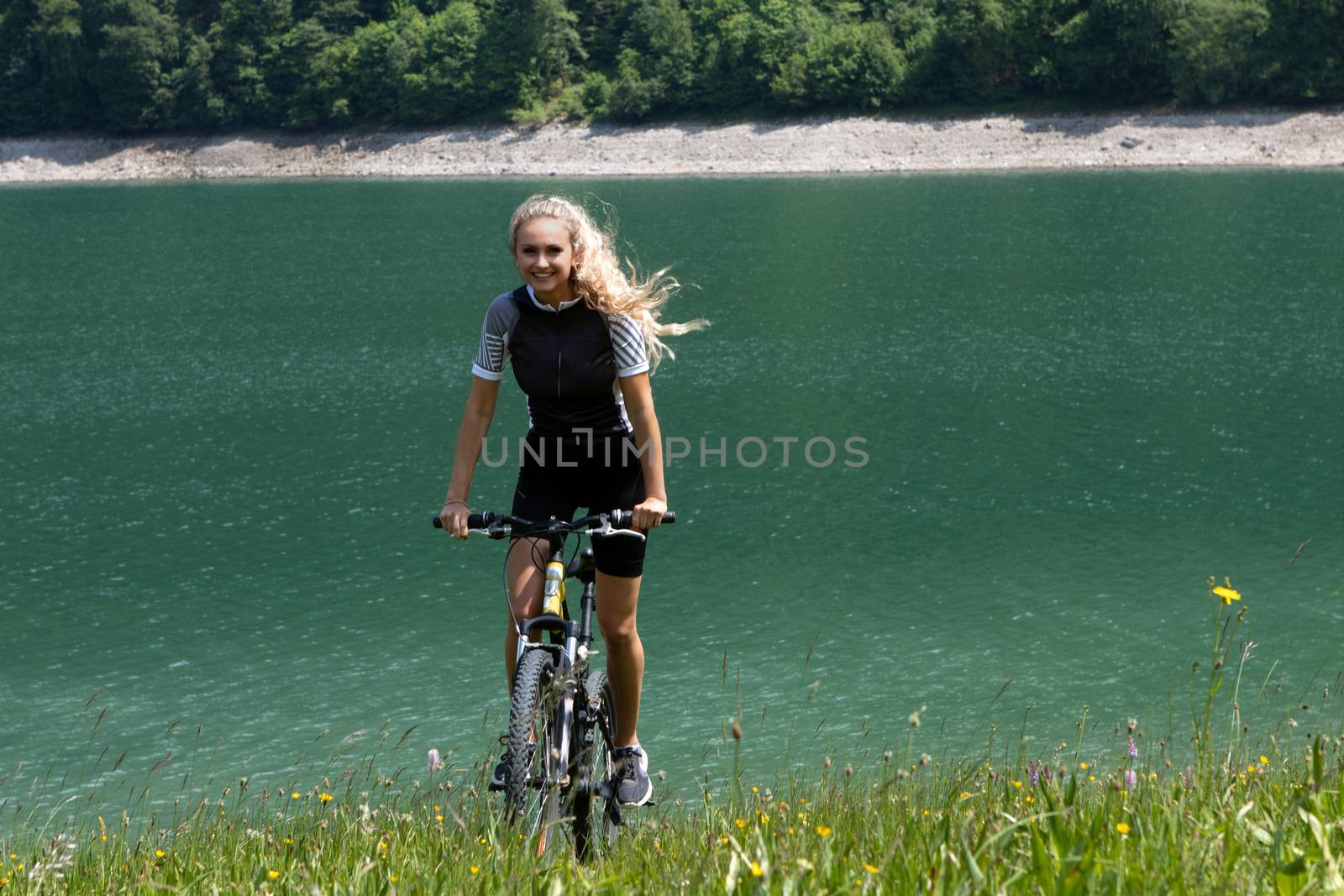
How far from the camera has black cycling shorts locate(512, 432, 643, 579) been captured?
15.3 feet

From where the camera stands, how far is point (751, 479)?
57.9 ft

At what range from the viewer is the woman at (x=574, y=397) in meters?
4.50

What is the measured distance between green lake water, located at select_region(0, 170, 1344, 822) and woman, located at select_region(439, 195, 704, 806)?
1.63 metres

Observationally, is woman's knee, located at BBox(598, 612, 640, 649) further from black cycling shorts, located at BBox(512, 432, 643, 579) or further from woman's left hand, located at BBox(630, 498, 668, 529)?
woman's left hand, located at BBox(630, 498, 668, 529)

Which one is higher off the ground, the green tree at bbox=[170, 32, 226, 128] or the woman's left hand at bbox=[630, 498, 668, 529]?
the green tree at bbox=[170, 32, 226, 128]

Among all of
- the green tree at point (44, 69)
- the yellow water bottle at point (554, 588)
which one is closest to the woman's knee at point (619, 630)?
the yellow water bottle at point (554, 588)

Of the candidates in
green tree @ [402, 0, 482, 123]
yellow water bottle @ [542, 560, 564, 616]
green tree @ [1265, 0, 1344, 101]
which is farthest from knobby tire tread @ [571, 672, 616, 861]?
green tree @ [402, 0, 482, 123]

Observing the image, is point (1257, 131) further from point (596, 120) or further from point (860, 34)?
point (596, 120)

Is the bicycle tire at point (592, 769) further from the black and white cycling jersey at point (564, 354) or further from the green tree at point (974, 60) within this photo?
the green tree at point (974, 60)

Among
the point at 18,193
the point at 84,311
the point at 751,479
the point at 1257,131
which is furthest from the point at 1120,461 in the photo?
the point at 18,193

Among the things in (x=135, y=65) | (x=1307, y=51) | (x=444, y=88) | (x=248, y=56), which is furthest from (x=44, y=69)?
(x=1307, y=51)

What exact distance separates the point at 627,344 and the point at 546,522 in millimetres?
646

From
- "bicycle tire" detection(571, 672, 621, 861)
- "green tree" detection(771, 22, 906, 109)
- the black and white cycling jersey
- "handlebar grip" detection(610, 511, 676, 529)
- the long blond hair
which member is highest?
"green tree" detection(771, 22, 906, 109)

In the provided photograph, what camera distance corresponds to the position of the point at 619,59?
9569 centimetres
